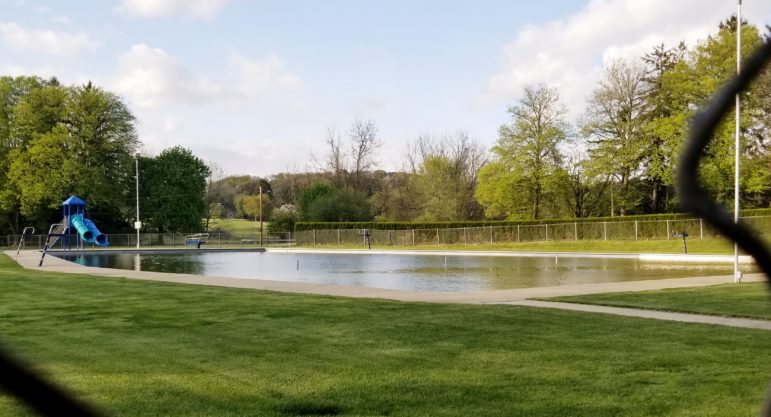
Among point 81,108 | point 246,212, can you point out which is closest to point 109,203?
point 81,108

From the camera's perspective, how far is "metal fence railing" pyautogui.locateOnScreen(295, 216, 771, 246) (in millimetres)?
43938

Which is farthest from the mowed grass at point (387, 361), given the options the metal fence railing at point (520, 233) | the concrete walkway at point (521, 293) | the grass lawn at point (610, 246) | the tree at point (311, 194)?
the tree at point (311, 194)

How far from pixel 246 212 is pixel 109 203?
Result: 4936 centimetres

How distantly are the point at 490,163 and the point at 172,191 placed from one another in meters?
33.5

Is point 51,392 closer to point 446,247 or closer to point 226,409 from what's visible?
point 226,409

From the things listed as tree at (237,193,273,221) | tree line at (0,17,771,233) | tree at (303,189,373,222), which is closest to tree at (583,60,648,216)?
tree line at (0,17,771,233)

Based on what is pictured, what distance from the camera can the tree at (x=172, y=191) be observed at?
226 ft

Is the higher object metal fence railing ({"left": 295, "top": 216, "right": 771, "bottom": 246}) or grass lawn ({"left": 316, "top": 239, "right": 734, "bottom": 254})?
metal fence railing ({"left": 295, "top": 216, "right": 771, "bottom": 246})

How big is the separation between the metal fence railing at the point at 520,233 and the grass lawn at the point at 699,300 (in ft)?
80.0

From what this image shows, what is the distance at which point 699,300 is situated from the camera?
13.0 m

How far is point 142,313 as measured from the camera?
1148 centimetres

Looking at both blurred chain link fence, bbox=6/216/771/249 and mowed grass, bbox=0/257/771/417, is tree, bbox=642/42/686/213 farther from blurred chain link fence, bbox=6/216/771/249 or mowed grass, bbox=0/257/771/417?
mowed grass, bbox=0/257/771/417

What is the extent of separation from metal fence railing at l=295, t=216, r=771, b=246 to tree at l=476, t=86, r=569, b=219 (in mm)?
7242

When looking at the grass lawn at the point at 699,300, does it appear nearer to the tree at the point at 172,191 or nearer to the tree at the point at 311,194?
the tree at the point at 311,194
